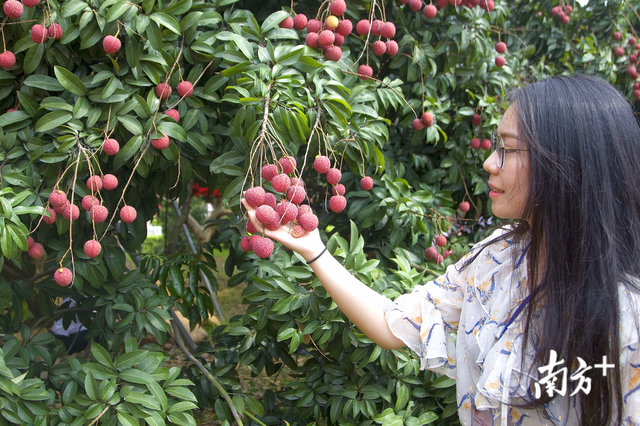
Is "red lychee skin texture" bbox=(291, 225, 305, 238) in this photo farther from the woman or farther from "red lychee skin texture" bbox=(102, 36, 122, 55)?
"red lychee skin texture" bbox=(102, 36, 122, 55)

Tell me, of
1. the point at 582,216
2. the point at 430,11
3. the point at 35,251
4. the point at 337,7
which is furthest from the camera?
the point at 430,11

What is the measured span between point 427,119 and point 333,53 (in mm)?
560

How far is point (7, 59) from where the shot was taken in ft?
4.21

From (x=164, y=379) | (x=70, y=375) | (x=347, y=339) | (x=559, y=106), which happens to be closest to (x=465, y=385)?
(x=347, y=339)

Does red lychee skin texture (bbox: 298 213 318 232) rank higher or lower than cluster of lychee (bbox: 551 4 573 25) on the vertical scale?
lower

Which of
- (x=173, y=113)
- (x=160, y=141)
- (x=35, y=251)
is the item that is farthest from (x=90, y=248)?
(x=173, y=113)

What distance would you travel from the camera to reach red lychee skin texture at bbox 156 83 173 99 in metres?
1.34

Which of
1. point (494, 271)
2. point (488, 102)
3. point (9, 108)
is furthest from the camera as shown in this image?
point (488, 102)

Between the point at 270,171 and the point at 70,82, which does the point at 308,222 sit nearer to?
the point at 270,171

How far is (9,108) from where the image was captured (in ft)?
4.60

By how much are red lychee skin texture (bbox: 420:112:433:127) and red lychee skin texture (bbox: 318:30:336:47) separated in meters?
0.58

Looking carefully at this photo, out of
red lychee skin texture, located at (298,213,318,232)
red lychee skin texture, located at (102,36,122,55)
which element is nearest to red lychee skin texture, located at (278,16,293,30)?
red lychee skin texture, located at (102,36,122,55)

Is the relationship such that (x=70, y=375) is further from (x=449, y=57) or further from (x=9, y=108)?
(x=449, y=57)

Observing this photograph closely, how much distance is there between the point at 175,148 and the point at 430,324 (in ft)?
2.68
